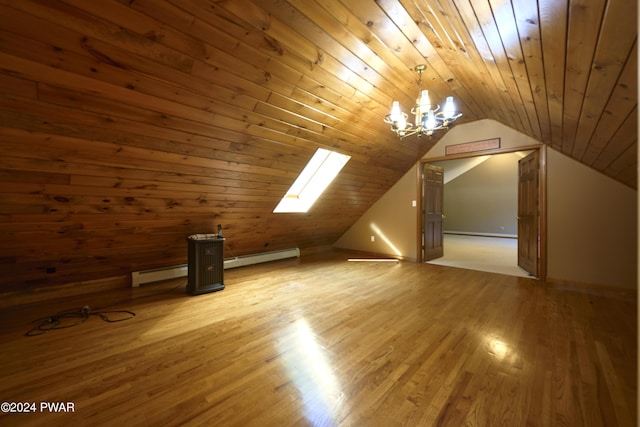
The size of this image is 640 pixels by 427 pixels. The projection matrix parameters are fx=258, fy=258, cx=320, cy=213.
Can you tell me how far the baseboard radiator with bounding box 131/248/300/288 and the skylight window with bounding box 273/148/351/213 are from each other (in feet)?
3.90

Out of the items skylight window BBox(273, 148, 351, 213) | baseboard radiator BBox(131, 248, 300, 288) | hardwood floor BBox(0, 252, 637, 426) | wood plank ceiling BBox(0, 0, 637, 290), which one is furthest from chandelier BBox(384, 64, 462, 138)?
baseboard radiator BBox(131, 248, 300, 288)

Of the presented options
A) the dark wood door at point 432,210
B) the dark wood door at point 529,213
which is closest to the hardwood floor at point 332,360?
the dark wood door at point 529,213

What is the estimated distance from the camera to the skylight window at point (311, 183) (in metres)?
4.09

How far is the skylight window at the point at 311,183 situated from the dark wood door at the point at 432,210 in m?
1.91

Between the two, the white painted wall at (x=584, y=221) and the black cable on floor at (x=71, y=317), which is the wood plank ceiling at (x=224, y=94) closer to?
Answer: the white painted wall at (x=584, y=221)

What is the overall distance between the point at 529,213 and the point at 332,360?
4.00m

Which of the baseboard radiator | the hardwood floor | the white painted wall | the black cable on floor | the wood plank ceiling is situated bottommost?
the hardwood floor

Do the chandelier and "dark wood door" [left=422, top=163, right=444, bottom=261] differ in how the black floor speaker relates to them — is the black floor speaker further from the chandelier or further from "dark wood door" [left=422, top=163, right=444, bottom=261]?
"dark wood door" [left=422, top=163, right=444, bottom=261]

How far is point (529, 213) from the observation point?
13.2 ft

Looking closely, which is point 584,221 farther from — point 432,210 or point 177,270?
point 177,270

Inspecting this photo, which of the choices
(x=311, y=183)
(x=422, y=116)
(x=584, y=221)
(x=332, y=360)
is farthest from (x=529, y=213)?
(x=332, y=360)

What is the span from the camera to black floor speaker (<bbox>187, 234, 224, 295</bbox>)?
10.4 feet

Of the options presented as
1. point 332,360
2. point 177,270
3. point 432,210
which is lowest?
point 332,360

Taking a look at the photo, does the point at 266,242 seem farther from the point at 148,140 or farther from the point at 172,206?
the point at 148,140
